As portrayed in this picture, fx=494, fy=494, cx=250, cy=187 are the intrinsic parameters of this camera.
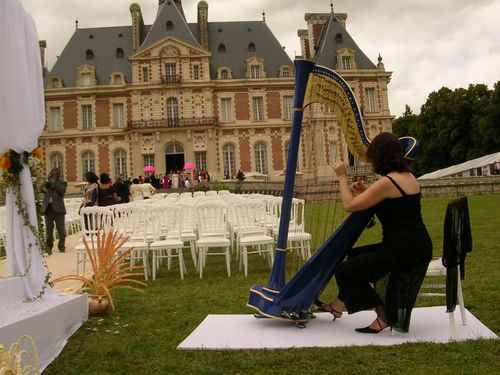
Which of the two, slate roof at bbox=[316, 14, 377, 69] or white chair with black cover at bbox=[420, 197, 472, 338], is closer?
white chair with black cover at bbox=[420, 197, 472, 338]

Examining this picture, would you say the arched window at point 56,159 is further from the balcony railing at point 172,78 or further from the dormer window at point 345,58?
the dormer window at point 345,58

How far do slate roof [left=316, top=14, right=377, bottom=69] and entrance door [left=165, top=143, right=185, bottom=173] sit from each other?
1035cm

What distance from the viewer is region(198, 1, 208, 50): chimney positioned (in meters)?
30.6

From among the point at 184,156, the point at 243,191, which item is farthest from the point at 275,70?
the point at 243,191

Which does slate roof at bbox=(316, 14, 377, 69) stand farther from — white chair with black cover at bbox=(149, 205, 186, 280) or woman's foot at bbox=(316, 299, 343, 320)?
woman's foot at bbox=(316, 299, 343, 320)

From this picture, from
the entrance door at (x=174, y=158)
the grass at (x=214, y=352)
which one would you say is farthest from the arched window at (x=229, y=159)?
the grass at (x=214, y=352)

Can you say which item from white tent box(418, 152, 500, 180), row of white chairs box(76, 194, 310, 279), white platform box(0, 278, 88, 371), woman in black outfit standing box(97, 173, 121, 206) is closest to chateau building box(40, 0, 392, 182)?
white tent box(418, 152, 500, 180)

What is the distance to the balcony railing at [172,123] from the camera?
→ 2806 cm

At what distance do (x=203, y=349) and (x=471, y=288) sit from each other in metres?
2.57

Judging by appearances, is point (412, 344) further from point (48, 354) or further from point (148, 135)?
point (148, 135)

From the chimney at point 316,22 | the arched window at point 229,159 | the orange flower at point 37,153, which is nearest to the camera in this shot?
the orange flower at point 37,153

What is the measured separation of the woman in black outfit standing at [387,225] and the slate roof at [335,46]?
2885 cm

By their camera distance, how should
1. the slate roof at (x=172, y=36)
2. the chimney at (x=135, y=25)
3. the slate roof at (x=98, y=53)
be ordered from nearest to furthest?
A: the slate roof at (x=172, y=36), the slate roof at (x=98, y=53), the chimney at (x=135, y=25)

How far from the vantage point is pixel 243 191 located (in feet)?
74.6
